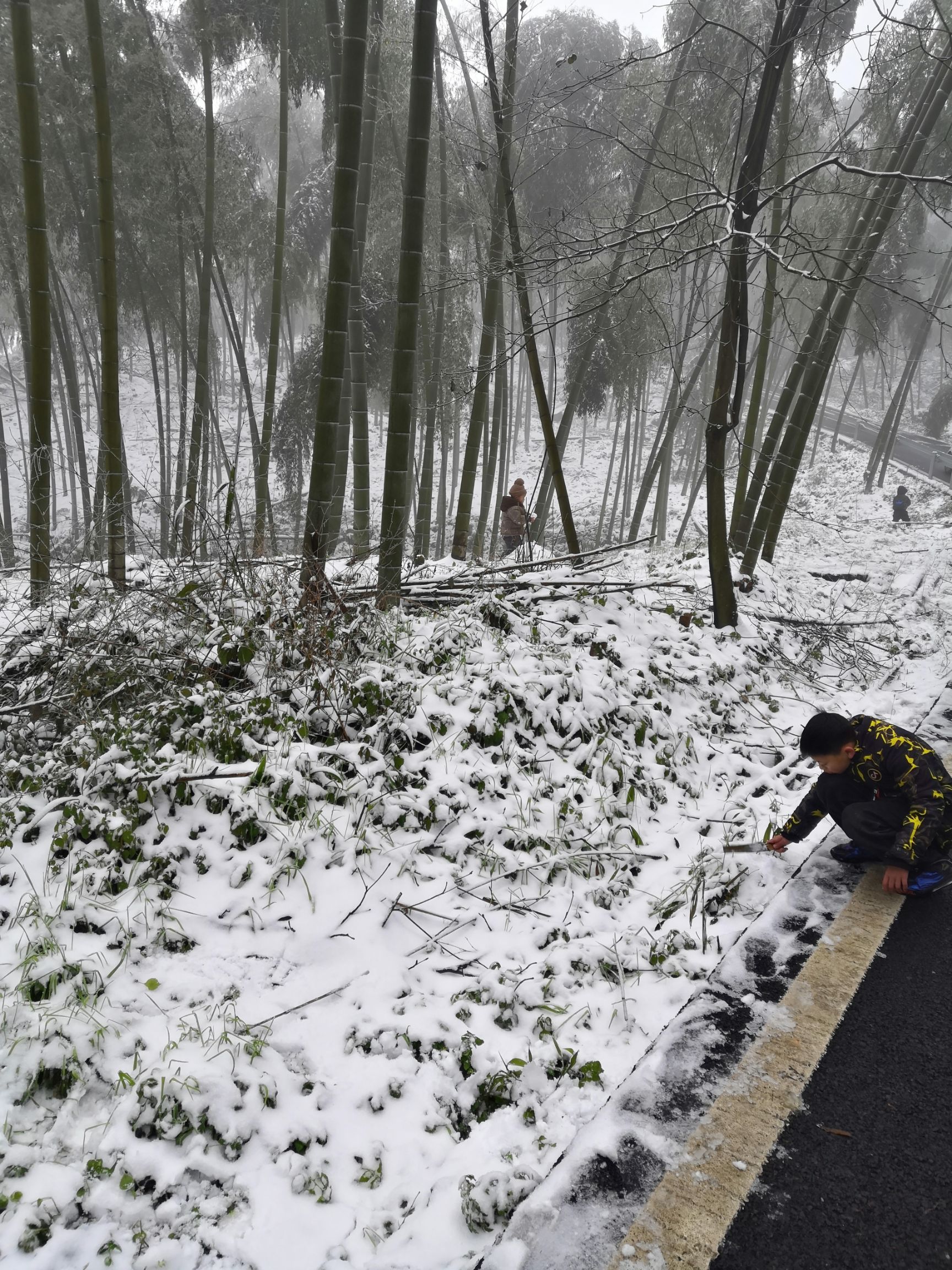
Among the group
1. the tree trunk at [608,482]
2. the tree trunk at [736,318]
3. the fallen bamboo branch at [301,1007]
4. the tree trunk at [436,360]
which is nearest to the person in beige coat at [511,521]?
the tree trunk at [436,360]

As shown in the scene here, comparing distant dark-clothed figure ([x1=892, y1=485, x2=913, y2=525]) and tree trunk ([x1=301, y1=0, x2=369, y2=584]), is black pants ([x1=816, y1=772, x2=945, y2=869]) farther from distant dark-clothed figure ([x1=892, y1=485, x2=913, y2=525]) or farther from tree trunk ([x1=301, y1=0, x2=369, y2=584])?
distant dark-clothed figure ([x1=892, y1=485, x2=913, y2=525])

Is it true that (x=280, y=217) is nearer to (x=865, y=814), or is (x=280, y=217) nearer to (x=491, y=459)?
(x=491, y=459)

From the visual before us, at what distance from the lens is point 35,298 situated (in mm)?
4559

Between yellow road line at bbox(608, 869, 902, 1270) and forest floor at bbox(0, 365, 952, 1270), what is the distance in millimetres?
295

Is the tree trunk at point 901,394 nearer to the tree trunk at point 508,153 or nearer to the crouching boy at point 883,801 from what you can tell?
the tree trunk at point 508,153

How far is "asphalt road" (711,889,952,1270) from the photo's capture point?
5.13 feet

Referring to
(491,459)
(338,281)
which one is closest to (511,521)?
(491,459)

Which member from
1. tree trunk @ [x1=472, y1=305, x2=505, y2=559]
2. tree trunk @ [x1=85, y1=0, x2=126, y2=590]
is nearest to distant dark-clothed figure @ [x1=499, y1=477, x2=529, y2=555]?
tree trunk @ [x1=472, y1=305, x2=505, y2=559]

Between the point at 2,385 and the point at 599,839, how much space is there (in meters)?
35.2

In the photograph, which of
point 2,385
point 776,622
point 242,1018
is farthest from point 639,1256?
point 2,385

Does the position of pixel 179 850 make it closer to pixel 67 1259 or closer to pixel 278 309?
pixel 67 1259

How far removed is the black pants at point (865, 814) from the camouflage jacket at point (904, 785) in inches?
1.3

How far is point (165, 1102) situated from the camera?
187 cm

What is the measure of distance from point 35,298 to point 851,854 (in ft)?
19.4
